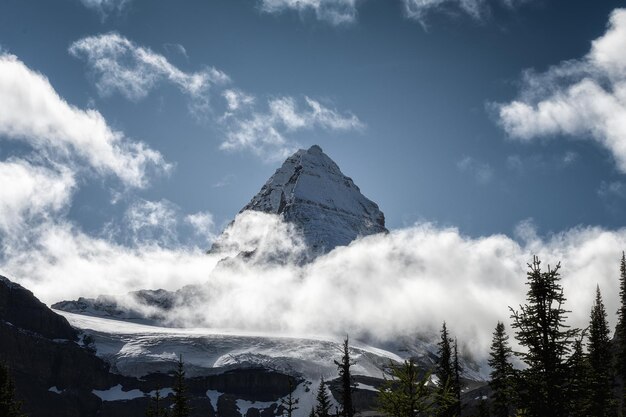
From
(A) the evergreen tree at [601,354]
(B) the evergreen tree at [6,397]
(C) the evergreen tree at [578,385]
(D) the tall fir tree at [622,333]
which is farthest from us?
(D) the tall fir tree at [622,333]

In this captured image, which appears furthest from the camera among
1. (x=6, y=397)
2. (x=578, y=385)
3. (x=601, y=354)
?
(x=601, y=354)

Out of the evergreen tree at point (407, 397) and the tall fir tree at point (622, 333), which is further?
the tall fir tree at point (622, 333)

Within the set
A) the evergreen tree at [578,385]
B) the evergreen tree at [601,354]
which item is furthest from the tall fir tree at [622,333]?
the evergreen tree at [578,385]

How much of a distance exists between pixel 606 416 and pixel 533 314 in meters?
21.0

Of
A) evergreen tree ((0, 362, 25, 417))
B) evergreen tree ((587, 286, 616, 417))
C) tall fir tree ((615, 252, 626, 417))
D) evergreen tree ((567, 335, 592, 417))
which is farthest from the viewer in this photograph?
tall fir tree ((615, 252, 626, 417))

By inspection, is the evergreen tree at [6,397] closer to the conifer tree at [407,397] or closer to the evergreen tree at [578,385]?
the conifer tree at [407,397]

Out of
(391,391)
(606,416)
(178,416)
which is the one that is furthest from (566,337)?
(178,416)

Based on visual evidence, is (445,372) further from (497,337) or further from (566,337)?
(566,337)

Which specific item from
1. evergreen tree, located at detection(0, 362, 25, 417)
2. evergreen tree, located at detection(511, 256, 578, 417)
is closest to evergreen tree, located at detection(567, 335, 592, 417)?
evergreen tree, located at detection(511, 256, 578, 417)

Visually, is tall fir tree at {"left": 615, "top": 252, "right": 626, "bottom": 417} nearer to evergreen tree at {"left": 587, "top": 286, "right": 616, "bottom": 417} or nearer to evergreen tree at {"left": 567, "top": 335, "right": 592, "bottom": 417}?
evergreen tree at {"left": 587, "top": 286, "right": 616, "bottom": 417}

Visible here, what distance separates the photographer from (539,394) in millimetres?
28562

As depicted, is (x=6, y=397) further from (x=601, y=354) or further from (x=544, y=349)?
(x=601, y=354)

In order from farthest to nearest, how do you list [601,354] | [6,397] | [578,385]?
1. [601,354]
2. [6,397]
3. [578,385]

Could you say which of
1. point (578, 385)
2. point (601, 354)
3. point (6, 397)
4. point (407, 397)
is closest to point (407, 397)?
point (407, 397)
